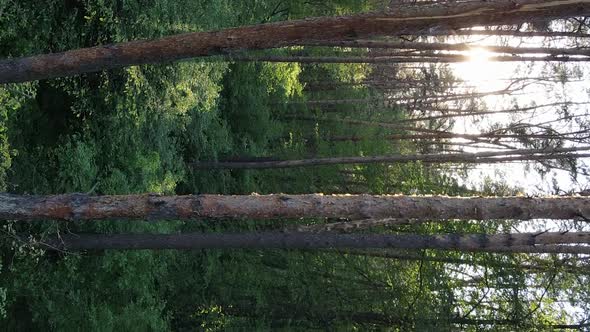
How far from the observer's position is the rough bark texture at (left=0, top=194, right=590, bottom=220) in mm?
5570

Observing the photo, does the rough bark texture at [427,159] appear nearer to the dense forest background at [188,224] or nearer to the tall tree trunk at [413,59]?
the dense forest background at [188,224]

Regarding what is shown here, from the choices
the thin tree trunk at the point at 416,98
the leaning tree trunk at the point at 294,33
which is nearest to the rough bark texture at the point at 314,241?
the leaning tree trunk at the point at 294,33

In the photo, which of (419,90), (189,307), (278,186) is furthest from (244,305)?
(419,90)

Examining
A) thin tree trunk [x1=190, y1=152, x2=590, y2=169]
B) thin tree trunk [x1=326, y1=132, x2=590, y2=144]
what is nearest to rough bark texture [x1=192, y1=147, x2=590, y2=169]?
thin tree trunk [x1=190, y1=152, x2=590, y2=169]

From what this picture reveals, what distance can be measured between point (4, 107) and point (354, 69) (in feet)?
37.5

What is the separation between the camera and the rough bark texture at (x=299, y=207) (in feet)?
18.3

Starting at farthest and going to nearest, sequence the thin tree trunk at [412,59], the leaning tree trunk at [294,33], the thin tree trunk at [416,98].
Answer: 1. the thin tree trunk at [416,98]
2. the thin tree trunk at [412,59]
3. the leaning tree trunk at [294,33]

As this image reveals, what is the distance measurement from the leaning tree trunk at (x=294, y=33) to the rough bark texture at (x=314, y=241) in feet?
8.62

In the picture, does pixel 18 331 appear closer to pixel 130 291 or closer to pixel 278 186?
pixel 130 291

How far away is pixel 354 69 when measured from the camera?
17.7 metres

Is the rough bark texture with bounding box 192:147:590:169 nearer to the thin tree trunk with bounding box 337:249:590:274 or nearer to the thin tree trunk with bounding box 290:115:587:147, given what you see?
the thin tree trunk with bounding box 290:115:587:147

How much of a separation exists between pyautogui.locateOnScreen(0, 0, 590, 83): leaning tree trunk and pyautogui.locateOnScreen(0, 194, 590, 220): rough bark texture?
1.35m

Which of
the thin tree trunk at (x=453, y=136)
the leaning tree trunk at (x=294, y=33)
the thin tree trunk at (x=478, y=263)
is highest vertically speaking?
the thin tree trunk at (x=453, y=136)

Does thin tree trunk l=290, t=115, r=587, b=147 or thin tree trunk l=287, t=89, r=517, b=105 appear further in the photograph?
thin tree trunk l=287, t=89, r=517, b=105
